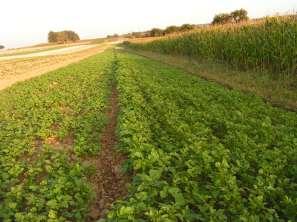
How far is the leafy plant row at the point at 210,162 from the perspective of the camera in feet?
16.0

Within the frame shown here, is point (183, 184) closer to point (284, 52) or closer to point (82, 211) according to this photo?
point (82, 211)

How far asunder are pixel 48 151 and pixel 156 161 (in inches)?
101

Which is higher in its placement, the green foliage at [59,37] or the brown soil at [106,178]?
the brown soil at [106,178]

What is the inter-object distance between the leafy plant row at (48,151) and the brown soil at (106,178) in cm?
16

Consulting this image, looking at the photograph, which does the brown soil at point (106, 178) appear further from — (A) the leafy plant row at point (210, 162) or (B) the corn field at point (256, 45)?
(B) the corn field at point (256, 45)

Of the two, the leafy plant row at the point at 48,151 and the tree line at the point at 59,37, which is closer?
the leafy plant row at the point at 48,151

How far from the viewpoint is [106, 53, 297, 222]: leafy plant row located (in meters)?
4.86

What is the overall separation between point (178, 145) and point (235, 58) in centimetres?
1186

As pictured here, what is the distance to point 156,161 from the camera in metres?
6.27

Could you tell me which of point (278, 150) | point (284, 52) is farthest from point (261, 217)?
point (284, 52)

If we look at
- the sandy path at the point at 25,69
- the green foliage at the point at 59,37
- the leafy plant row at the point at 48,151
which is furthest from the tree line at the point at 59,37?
the leafy plant row at the point at 48,151

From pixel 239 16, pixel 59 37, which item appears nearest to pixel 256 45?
pixel 239 16

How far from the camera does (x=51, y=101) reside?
13.5 metres

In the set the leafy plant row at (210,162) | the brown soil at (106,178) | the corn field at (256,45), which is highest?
the corn field at (256,45)
